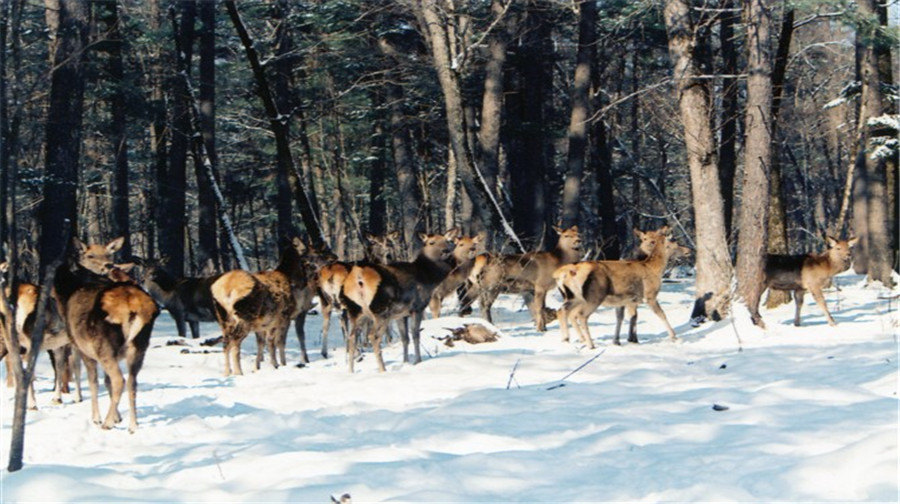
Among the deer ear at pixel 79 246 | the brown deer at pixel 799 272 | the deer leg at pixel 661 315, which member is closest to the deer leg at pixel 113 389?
the deer ear at pixel 79 246

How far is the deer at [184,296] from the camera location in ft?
58.3

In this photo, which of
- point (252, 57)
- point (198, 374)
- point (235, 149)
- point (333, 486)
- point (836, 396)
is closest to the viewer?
point (333, 486)

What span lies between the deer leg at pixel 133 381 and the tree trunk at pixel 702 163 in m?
9.69

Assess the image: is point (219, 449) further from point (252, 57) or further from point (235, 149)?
point (235, 149)

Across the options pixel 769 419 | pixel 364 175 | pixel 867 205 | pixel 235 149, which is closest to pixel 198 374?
pixel 769 419

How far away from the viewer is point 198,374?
12922 millimetres

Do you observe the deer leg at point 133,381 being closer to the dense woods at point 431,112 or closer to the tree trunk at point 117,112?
the dense woods at point 431,112

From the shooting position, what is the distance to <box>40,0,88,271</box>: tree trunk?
1620 cm

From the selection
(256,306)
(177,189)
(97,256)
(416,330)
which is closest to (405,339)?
(416,330)

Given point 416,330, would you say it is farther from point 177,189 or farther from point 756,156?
point 177,189

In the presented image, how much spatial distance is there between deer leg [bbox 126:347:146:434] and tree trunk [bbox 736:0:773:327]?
9.65 meters

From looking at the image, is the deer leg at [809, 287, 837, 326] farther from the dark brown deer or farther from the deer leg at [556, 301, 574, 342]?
the dark brown deer

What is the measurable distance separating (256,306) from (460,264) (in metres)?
3.81

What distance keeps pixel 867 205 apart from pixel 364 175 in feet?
63.3
